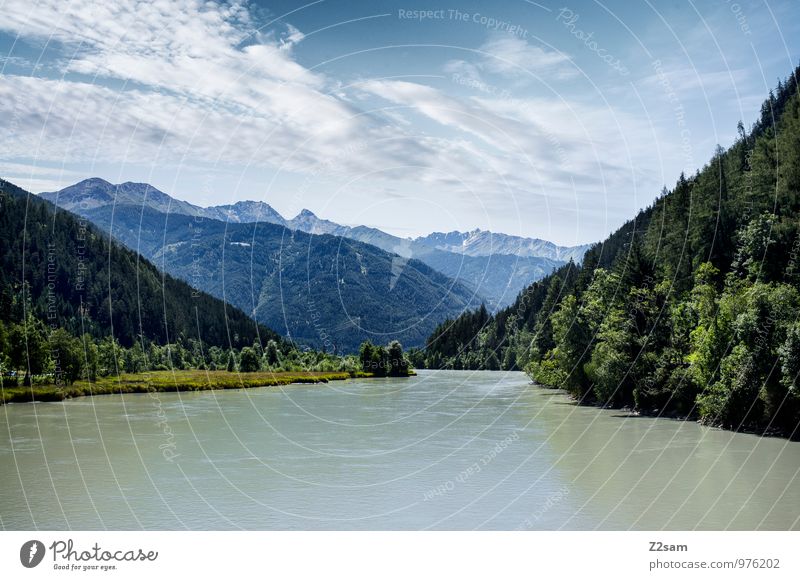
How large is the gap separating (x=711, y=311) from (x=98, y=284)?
162 m

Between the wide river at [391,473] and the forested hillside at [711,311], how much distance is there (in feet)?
9.53

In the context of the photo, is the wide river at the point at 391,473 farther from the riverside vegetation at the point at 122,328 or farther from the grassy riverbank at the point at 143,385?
the riverside vegetation at the point at 122,328

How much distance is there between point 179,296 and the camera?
7672 inches

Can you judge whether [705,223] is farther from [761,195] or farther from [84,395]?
[84,395]

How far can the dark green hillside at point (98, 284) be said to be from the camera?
552 feet

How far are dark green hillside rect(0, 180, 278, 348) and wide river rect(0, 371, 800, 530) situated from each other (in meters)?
121

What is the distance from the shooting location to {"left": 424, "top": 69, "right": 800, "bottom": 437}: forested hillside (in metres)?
38.4

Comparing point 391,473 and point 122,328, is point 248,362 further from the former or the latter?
point 391,473

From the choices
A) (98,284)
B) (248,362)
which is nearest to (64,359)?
(248,362)

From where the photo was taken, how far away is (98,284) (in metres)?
177
